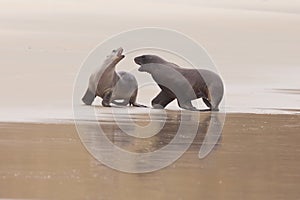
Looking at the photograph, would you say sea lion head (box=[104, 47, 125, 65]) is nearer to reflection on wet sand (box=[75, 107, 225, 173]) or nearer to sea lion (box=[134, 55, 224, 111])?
sea lion (box=[134, 55, 224, 111])

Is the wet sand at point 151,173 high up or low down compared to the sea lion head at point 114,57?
up

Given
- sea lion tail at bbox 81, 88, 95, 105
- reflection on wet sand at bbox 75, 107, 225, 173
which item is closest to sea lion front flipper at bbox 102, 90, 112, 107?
sea lion tail at bbox 81, 88, 95, 105

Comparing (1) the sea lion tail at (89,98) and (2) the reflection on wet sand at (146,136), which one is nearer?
(2) the reflection on wet sand at (146,136)

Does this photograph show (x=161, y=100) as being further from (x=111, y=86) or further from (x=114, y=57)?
(x=114, y=57)

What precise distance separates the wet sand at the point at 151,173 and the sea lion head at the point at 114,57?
57.4 inches

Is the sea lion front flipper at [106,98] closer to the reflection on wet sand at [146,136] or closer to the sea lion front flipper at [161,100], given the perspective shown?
the reflection on wet sand at [146,136]

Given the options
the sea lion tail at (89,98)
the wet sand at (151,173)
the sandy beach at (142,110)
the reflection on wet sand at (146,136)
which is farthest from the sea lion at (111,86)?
the wet sand at (151,173)

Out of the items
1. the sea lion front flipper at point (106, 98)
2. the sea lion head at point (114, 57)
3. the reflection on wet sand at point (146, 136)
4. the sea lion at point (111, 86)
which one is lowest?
the sea lion front flipper at point (106, 98)

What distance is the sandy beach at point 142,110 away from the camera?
5.66m

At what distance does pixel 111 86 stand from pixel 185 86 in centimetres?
65

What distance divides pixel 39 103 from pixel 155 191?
3071 mm

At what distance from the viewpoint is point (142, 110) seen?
8.44 metres

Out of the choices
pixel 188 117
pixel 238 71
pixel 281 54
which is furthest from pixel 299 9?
pixel 188 117

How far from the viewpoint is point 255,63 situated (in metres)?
11.4
